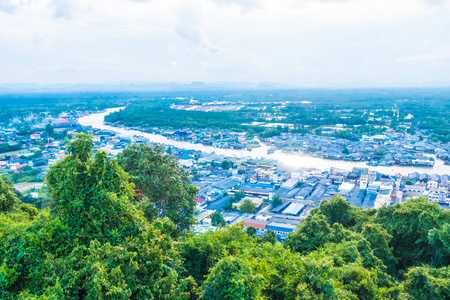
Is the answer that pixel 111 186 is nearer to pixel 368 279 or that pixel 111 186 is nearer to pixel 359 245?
pixel 368 279

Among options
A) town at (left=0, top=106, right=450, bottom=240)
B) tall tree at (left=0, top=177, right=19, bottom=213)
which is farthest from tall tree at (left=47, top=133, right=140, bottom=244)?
town at (left=0, top=106, right=450, bottom=240)

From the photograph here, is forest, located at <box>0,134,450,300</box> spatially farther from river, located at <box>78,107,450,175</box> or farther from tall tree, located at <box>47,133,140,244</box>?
river, located at <box>78,107,450,175</box>

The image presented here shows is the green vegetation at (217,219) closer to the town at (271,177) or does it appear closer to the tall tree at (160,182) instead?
the town at (271,177)

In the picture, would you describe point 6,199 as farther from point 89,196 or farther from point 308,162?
point 308,162

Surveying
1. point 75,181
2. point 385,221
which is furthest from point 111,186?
point 385,221

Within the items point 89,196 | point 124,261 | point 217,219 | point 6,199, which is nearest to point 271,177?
point 217,219

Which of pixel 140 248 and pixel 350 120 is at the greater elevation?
pixel 140 248

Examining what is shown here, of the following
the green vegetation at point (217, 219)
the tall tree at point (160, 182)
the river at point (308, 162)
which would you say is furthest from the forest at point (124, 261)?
the river at point (308, 162)

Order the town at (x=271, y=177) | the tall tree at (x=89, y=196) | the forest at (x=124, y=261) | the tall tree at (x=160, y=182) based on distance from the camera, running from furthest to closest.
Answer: the town at (x=271, y=177), the tall tree at (x=160, y=182), the tall tree at (x=89, y=196), the forest at (x=124, y=261)
